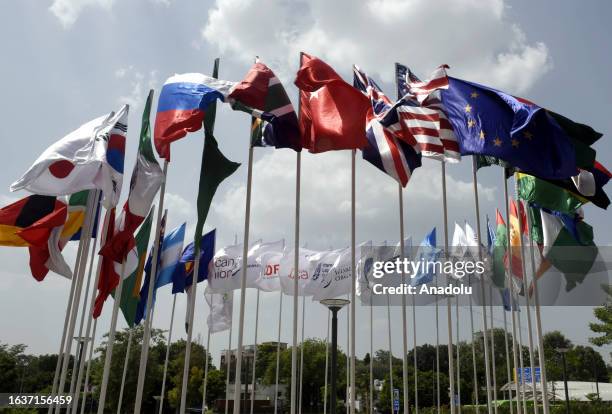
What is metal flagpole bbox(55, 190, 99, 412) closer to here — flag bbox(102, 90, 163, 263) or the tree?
flag bbox(102, 90, 163, 263)

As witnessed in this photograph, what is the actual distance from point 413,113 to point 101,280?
33.6 feet

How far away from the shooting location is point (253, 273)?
82.0 feet

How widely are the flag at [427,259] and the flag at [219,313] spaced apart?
30.1ft

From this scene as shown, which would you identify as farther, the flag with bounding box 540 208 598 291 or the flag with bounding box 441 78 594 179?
Result: the flag with bounding box 540 208 598 291

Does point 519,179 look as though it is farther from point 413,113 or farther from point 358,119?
point 358,119

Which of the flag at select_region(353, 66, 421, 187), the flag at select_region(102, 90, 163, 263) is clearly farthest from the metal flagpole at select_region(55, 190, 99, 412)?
the flag at select_region(353, 66, 421, 187)

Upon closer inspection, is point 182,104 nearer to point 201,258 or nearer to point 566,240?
point 201,258

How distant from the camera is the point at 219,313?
26.4m

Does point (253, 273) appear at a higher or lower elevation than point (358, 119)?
lower

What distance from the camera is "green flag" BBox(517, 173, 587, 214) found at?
49.0 ft

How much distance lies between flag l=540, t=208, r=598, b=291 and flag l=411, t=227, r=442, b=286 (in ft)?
23.8

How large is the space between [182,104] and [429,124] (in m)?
6.46

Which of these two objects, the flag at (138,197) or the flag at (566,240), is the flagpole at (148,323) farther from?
the flag at (566,240)

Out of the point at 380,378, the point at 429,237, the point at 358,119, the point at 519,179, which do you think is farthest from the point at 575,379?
the point at 358,119
